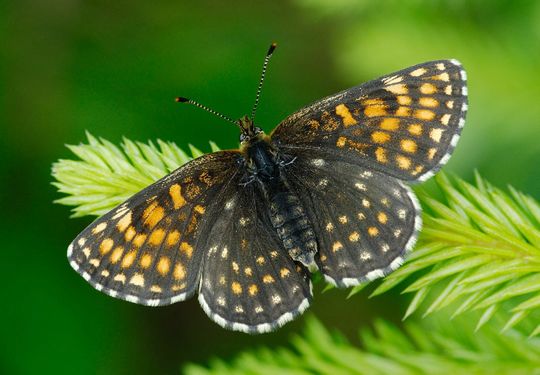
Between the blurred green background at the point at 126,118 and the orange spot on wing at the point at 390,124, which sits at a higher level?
the blurred green background at the point at 126,118

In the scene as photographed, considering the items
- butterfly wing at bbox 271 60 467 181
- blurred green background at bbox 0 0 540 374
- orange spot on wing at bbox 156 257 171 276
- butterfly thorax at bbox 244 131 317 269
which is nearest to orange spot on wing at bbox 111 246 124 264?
orange spot on wing at bbox 156 257 171 276

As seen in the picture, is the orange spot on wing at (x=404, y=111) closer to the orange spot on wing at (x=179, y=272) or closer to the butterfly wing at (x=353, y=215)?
the butterfly wing at (x=353, y=215)

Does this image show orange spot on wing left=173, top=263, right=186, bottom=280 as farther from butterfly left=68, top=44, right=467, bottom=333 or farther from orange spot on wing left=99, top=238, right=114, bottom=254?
orange spot on wing left=99, top=238, right=114, bottom=254

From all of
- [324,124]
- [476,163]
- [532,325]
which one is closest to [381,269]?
[532,325]

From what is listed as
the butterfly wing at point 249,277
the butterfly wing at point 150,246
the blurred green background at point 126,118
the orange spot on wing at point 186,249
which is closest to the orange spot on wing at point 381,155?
the butterfly wing at point 249,277

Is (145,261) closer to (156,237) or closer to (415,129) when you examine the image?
(156,237)

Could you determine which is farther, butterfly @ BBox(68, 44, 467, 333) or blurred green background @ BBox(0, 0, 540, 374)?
blurred green background @ BBox(0, 0, 540, 374)

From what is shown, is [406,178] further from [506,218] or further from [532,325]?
[532,325]

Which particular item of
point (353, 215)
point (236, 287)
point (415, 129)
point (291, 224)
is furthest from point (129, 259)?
point (415, 129)
